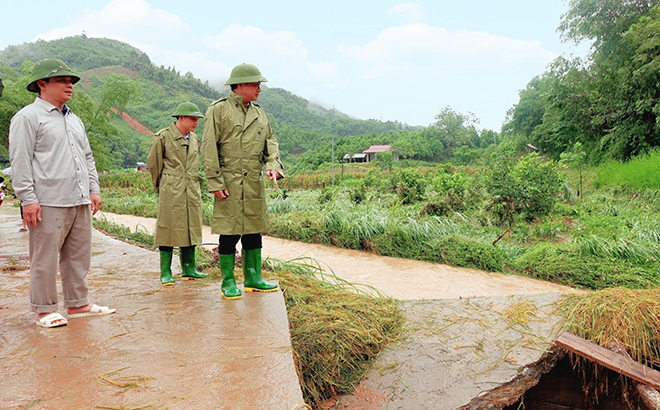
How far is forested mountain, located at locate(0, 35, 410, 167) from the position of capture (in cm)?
2288

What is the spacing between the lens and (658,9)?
11.8m

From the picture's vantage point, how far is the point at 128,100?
24.5 metres

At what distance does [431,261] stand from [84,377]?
486cm

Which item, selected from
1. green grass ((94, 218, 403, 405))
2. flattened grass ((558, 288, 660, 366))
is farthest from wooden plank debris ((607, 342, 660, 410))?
green grass ((94, 218, 403, 405))

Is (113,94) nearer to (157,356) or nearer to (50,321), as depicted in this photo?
(50,321)

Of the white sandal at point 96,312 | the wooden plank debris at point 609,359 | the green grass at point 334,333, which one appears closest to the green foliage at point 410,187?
the green grass at point 334,333

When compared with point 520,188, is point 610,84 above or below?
above

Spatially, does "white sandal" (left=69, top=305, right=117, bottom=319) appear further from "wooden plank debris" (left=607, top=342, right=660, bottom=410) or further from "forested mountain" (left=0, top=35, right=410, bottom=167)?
"forested mountain" (left=0, top=35, right=410, bottom=167)

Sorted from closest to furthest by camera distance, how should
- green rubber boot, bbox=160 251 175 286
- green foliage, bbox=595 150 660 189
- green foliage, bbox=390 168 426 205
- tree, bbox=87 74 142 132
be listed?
1. green rubber boot, bbox=160 251 175 286
2. green foliage, bbox=595 150 660 189
3. green foliage, bbox=390 168 426 205
4. tree, bbox=87 74 142 132

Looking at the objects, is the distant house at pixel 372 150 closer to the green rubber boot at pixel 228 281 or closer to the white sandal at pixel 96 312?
the green rubber boot at pixel 228 281

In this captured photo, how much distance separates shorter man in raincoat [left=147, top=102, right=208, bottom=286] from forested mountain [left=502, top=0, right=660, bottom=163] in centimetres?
1250

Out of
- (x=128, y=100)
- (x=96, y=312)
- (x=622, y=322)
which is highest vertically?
(x=128, y=100)

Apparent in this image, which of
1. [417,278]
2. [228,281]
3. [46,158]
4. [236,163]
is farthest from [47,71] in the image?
[417,278]

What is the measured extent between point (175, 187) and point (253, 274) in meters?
1.20
